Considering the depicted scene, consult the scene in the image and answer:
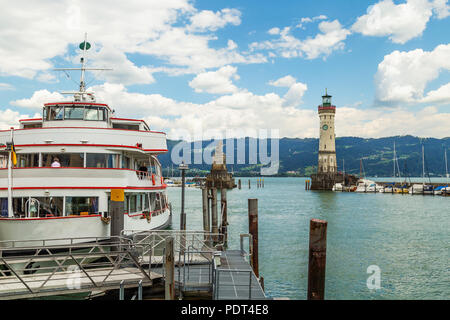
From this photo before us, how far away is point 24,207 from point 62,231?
298 cm

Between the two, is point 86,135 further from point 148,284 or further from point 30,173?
point 148,284

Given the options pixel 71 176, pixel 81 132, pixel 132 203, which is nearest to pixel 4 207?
pixel 71 176

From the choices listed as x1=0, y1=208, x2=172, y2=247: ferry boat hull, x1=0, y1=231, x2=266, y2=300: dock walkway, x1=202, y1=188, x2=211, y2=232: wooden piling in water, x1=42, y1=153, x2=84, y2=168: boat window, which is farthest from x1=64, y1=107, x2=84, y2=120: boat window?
x1=0, y1=231, x2=266, y2=300: dock walkway

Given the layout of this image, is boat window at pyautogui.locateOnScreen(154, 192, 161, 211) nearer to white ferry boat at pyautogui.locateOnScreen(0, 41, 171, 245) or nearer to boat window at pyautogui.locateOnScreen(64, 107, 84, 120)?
white ferry boat at pyautogui.locateOnScreen(0, 41, 171, 245)

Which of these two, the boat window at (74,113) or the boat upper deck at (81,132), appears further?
the boat window at (74,113)

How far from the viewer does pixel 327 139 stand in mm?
113625

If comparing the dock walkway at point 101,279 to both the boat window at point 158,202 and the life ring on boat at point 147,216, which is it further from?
the boat window at point 158,202

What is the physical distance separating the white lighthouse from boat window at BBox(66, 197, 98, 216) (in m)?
103

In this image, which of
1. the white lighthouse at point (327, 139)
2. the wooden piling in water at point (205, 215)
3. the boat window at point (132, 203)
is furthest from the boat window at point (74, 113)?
the white lighthouse at point (327, 139)

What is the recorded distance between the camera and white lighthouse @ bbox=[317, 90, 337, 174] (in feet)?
371

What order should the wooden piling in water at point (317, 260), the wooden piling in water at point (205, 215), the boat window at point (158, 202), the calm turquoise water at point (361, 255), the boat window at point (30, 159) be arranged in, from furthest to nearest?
the boat window at point (158, 202) → the wooden piling in water at point (205, 215) → the calm turquoise water at point (361, 255) → the boat window at point (30, 159) → the wooden piling in water at point (317, 260)

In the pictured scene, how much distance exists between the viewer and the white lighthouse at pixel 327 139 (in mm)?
113125

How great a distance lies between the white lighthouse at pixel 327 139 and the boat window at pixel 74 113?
100 metres
